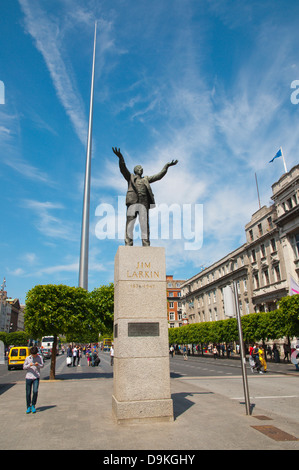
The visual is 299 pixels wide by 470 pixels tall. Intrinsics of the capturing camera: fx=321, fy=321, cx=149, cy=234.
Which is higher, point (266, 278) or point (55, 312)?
point (266, 278)

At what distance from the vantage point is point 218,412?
8.88 m

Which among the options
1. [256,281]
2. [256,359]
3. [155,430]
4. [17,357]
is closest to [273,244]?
[256,281]

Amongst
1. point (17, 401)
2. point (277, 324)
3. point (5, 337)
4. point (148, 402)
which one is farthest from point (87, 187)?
point (148, 402)

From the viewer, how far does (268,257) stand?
47188 millimetres

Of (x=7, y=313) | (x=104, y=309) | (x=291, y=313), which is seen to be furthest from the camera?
(x=7, y=313)

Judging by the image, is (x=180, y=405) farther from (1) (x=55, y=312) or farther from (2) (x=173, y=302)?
(2) (x=173, y=302)

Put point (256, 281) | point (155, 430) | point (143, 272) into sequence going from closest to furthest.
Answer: point (155, 430) < point (143, 272) < point (256, 281)

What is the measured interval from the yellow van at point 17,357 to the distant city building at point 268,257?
22373 millimetres

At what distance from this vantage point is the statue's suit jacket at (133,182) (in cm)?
1001

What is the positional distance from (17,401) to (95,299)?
11.5 m

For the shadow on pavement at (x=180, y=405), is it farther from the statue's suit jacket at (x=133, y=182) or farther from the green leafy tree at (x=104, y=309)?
the green leafy tree at (x=104, y=309)

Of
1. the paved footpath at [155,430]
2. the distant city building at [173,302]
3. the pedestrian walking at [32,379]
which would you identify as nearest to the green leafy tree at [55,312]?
the paved footpath at [155,430]

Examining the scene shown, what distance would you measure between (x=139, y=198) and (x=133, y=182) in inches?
22.5
